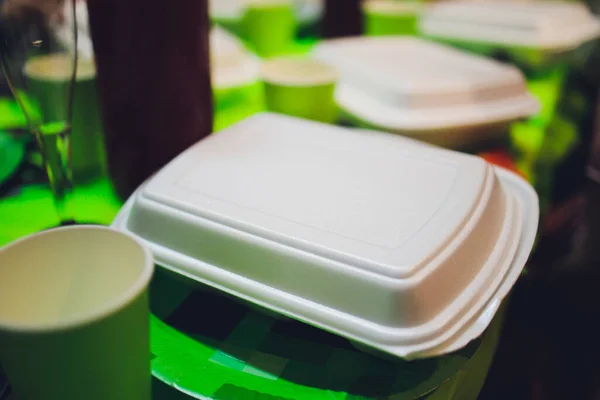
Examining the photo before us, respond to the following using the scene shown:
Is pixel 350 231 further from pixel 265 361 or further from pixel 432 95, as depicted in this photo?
pixel 432 95

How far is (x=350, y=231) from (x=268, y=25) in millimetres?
908

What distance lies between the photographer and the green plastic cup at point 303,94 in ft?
2.70

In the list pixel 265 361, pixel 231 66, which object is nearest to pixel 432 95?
pixel 231 66

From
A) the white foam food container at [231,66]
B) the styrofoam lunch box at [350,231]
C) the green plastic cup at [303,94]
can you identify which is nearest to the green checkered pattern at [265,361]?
the styrofoam lunch box at [350,231]

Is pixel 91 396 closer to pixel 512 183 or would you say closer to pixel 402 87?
pixel 512 183

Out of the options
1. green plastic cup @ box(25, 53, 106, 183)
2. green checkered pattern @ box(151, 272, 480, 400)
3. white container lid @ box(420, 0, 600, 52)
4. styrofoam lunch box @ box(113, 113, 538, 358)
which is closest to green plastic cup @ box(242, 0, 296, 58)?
white container lid @ box(420, 0, 600, 52)

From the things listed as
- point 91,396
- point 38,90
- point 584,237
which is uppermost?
point 38,90

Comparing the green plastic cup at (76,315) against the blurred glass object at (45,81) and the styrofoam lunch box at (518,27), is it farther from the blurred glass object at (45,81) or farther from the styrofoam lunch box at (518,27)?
the styrofoam lunch box at (518,27)

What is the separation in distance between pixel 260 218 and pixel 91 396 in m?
0.20

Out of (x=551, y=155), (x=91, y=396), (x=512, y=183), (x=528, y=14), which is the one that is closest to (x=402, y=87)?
(x=512, y=183)

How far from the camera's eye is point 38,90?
0.66 metres

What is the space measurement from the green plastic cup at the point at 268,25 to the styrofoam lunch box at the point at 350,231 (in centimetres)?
69

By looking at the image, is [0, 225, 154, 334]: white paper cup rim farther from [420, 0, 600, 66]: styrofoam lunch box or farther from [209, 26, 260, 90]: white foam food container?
[420, 0, 600, 66]: styrofoam lunch box

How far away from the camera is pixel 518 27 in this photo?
3.74 ft
